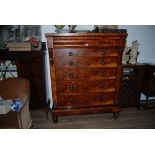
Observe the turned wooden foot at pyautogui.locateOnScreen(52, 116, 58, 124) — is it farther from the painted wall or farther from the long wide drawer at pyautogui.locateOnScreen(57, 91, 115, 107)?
the painted wall

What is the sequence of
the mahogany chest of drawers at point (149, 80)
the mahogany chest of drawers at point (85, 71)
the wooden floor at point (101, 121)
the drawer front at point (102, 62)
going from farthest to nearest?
the mahogany chest of drawers at point (149, 80), the wooden floor at point (101, 121), the drawer front at point (102, 62), the mahogany chest of drawers at point (85, 71)

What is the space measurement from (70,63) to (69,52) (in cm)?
18

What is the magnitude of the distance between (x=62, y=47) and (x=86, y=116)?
5.06 feet

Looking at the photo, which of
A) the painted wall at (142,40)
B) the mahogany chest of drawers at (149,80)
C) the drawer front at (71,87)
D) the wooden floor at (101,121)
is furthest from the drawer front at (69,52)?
the mahogany chest of drawers at (149,80)

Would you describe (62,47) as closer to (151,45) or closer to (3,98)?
(3,98)

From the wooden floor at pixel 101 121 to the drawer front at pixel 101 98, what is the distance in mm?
417

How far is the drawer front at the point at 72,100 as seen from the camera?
2641mm

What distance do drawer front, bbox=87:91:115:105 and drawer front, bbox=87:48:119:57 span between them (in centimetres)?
71

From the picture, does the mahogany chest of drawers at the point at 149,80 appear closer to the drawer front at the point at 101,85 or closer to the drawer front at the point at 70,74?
the drawer front at the point at 101,85

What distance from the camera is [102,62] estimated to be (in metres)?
2.52

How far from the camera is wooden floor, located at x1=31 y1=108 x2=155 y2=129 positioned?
8.98 ft

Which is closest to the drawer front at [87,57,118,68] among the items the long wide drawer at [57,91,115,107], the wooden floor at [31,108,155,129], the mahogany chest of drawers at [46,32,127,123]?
the mahogany chest of drawers at [46,32,127,123]
